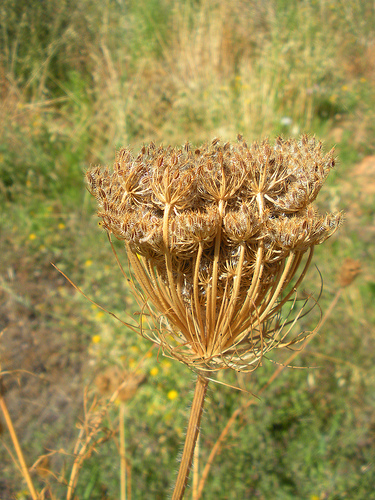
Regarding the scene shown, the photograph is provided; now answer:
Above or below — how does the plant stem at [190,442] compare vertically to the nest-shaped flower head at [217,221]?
below

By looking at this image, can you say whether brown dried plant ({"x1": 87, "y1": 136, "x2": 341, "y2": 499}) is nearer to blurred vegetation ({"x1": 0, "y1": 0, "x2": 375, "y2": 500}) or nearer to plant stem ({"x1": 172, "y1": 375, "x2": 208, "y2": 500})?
plant stem ({"x1": 172, "y1": 375, "x2": 208, "y2": 500})

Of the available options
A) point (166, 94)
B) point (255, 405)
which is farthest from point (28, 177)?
point (255, 405)

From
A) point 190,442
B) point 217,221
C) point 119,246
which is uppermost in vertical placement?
point 217,221

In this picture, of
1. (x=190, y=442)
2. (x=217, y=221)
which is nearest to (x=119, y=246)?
(x=190, y=442)

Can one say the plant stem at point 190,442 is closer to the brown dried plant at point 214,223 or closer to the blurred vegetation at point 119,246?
→ the brown dried plant at point 214,223

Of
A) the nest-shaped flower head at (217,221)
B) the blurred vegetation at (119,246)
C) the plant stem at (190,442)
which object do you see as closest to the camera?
the nest-shaped flower head at (217,221)

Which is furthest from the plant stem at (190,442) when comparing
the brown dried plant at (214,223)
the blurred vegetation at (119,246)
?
the blurred vegetation at (119,246)

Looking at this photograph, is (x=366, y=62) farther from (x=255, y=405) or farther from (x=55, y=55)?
(x=255, y=405)

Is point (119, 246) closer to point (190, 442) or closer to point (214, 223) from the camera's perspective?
point (190, 442)
